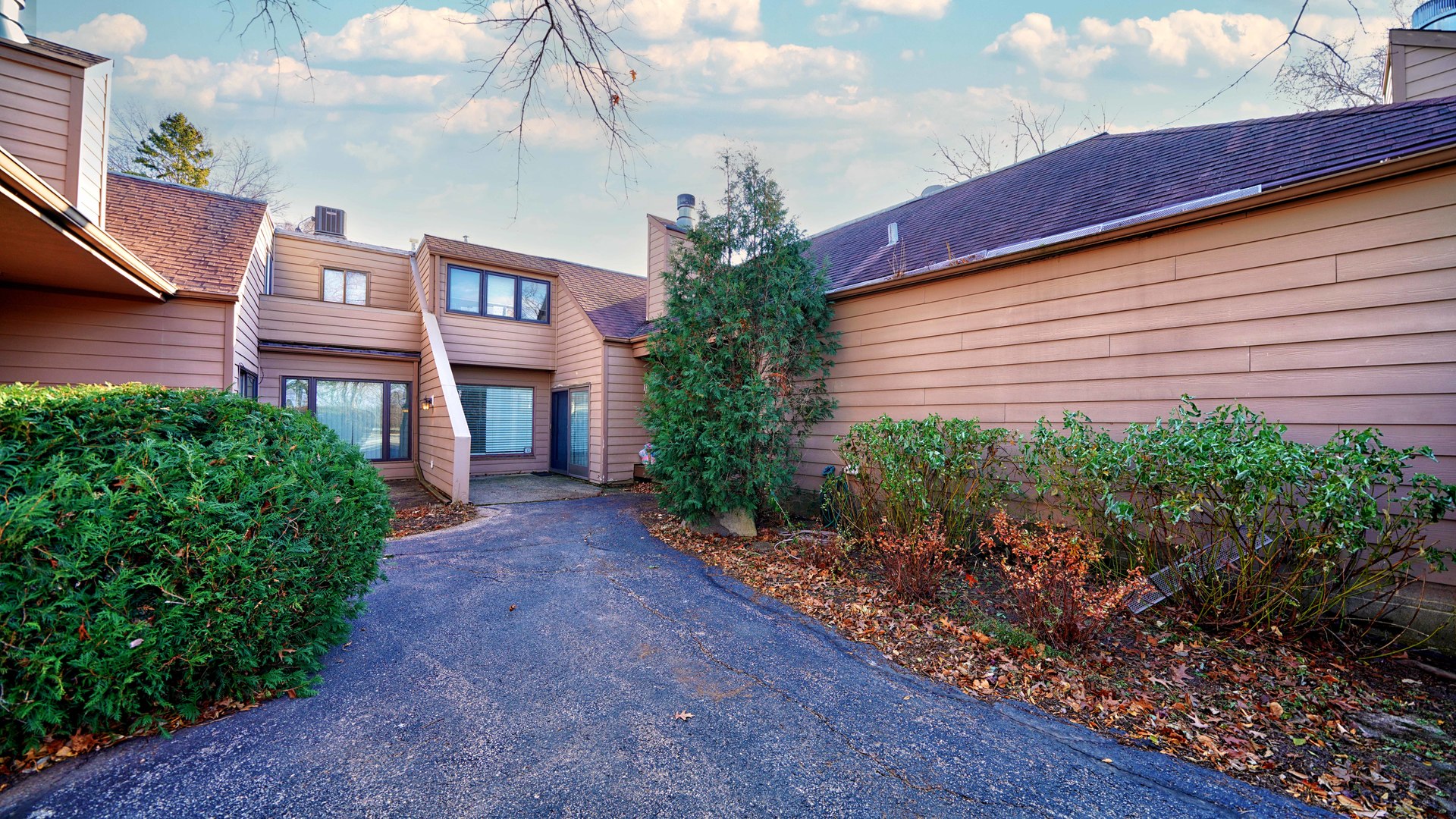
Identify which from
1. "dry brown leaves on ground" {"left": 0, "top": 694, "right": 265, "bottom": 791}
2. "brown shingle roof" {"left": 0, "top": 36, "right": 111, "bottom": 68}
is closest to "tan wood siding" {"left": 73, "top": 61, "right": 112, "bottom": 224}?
"brown shingle roof" {"left": 0, "top": 36, "right": 111, "bottom": 68}

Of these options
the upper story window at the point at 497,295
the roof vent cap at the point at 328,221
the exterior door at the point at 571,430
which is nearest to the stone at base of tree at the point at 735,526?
the exterior door at the point at 571,430

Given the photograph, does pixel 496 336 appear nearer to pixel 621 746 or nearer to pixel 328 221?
pixel 328 221

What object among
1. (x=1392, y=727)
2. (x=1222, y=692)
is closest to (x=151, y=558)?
(x=1222, y=692)

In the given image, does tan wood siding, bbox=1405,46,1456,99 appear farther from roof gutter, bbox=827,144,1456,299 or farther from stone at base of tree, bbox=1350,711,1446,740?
stone at base of tree, bbox=1350,711,1446,740

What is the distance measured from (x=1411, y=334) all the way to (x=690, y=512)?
19.6ft

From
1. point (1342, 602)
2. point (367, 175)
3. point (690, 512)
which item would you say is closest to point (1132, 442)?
point (1342, 602)

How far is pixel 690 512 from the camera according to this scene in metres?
6.41

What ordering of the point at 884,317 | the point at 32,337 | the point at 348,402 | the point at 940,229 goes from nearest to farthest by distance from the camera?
the point at 32,337
the point at 884,317
the point at 940,229
the point at 348,402

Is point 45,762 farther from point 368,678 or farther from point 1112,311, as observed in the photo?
point 1112,311

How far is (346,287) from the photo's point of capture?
37.7 ft

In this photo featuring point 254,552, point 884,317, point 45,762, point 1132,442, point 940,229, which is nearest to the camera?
point 45,762

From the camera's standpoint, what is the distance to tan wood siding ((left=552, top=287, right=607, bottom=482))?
33.6 feet

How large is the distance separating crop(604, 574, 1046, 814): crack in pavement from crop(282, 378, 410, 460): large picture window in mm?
9529

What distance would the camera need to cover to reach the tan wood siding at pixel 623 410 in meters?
10.2
